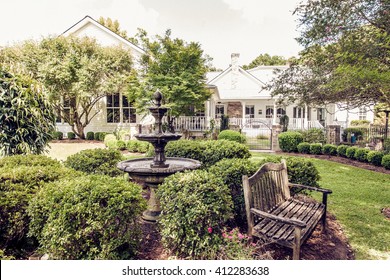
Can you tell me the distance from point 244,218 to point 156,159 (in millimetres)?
1756

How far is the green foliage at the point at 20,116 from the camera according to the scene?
20.1ft

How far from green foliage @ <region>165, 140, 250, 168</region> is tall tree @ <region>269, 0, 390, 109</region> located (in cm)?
247

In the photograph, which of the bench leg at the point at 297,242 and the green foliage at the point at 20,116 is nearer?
the bench leg at the point at 297,242

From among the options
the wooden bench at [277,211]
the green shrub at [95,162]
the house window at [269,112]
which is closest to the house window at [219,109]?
the house window at [269,112]

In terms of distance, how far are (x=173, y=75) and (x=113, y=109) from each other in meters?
6.20

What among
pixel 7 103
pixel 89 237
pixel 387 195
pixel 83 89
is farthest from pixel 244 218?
pixel 83 89

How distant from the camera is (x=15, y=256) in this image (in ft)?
10.3

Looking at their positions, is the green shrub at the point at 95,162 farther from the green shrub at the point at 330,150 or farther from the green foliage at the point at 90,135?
the green foliage at the point at 90,135

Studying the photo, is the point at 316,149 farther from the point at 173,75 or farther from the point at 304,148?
the point at 173,75

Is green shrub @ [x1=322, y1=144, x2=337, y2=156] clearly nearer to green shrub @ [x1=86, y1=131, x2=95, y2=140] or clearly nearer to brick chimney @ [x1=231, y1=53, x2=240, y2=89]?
brick chimney @ [x1=231, y1=53, x2=240, y2=89]

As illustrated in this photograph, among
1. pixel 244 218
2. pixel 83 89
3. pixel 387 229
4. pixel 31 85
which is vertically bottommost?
pixel 387 229

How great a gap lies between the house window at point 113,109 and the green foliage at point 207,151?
12.4 m

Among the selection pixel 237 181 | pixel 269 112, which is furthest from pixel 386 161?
pixel 269 112
